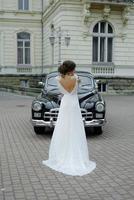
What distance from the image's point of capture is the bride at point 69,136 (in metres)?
7.24

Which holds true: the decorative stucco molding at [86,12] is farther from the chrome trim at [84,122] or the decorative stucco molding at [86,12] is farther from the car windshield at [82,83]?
the chrome trim at [84,122]

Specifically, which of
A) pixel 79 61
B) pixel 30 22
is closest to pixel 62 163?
pixel 79 61

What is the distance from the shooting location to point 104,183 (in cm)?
629

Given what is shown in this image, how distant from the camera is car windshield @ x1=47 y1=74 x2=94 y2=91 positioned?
477 inches

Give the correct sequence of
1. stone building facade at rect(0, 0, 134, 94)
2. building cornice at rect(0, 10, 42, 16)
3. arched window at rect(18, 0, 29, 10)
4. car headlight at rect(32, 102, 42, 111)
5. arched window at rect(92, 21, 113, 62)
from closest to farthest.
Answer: car headlight at rect(32, 102, 42, 111) < stone building facade at rect(0, 0, 134, 94) < arched window at rect(92, 21, 113, 62) < building cornice at rect(0, 10, 42, 16) < arched window at rect(18, 0, 29, 10)

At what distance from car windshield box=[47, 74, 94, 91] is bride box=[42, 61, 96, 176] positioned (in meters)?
4.39

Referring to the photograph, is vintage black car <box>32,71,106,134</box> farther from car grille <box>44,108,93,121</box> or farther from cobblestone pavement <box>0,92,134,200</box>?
cobblestone pavement <box>0,92,134,200</box>

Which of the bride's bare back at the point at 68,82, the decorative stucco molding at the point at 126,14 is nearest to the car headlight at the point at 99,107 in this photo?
the bride's bare back at the point at 68,82

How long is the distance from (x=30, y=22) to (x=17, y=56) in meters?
3.52

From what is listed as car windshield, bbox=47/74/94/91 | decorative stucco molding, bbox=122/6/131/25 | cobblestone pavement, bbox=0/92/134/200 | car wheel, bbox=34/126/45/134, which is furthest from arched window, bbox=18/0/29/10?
car wheel, bbox=34/126/45/134

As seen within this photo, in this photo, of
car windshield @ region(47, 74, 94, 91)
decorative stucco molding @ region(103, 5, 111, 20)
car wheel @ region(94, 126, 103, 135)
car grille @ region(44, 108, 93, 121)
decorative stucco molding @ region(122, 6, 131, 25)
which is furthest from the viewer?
decorative stucco molding @ region(122, 6, 131, 25)

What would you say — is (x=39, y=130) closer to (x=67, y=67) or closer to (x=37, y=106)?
Result: (x=37, y=106)

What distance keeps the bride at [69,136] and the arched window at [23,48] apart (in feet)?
98.4

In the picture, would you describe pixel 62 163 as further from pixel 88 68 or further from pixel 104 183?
pixel 88 68
